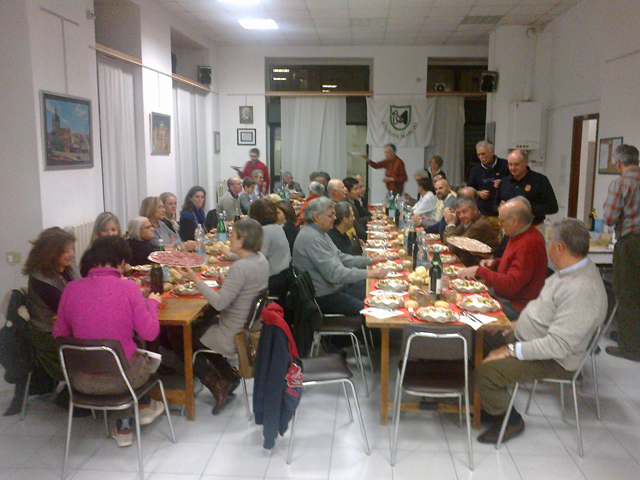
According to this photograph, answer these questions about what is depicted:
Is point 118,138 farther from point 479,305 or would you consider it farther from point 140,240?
point 479,305

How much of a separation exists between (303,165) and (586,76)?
567 centimetres

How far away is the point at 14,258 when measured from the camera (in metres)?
4.75

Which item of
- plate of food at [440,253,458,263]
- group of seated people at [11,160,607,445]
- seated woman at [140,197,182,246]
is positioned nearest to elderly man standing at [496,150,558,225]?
plate of food at [440,253,458,263]

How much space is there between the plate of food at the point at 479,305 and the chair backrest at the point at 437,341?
1.27ft

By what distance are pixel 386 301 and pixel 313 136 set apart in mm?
8205

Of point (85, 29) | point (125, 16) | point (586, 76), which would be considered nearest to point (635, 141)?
point (586, 76)

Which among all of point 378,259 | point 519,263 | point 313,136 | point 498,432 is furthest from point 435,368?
point 313,136

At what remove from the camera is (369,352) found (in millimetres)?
4324

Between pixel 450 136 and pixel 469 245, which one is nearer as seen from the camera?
pixel 469 245

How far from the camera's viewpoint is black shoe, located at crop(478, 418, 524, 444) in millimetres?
3088

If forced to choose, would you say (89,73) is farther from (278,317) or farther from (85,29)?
(278,317)

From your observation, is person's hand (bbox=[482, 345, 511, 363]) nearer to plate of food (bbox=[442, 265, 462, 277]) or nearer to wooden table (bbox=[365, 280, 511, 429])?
wooden table (bbox=[365, 280, 511, 429])

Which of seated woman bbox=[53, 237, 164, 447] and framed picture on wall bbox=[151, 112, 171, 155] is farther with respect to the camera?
framed picture on wall bbox=[151, 112, 171, 155]

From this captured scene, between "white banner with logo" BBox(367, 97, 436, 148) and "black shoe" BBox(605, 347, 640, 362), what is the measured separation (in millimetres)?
6745
